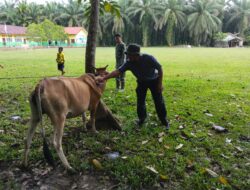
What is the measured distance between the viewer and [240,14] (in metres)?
75.0

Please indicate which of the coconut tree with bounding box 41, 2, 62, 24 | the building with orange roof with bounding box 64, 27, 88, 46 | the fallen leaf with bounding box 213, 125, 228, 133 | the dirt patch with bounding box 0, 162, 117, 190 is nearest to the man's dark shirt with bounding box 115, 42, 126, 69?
the fallen leaf with bounding box 213, 125, 228, 133

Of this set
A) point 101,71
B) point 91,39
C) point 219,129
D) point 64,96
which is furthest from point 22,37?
point 64,96

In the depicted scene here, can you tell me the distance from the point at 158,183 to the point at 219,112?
404cm

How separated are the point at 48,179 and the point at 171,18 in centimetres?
6555

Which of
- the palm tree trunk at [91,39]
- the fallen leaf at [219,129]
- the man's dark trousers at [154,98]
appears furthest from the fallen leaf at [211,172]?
the palm tree trunk at [91,39]

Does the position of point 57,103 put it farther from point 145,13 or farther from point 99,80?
point 145,13

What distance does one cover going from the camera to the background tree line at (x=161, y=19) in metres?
66.8

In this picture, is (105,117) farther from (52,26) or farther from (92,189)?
(52,26)

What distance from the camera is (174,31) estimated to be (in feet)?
229

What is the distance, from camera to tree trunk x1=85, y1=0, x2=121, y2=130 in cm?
616

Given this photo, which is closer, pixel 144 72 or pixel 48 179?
pixel 48 179

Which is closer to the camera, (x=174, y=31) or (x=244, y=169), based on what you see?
(x=244, y=169)

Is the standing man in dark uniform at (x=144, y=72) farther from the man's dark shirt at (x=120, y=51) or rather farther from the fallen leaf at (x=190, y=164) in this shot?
the man's dark shirt at (x=120, y=51)

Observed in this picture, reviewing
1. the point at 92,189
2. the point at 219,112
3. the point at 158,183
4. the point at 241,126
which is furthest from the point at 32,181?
the point at 219,112
